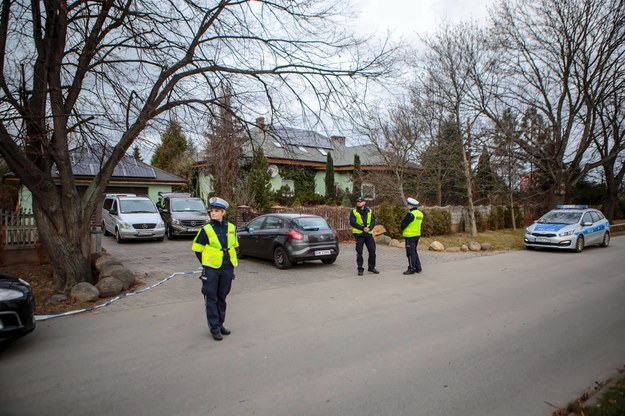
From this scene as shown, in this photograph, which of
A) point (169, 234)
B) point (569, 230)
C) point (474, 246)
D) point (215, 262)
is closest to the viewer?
point (215, 262)

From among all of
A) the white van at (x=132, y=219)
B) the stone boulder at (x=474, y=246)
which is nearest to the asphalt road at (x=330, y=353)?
the stone boulder at (x=474, y=246)

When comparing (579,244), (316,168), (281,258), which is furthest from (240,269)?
(316,168)

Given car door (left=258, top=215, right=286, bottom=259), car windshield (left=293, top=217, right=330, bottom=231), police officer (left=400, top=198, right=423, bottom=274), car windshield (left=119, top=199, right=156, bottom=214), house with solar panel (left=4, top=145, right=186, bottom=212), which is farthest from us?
house with solar panel (left=4, top=145, right=186, bottom=212)

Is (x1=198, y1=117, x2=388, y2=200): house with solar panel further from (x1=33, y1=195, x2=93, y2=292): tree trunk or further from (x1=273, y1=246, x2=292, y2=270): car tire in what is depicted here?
(x1=33, y1=195, x2=93, y2=292): tree trunk

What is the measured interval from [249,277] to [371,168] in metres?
20.2

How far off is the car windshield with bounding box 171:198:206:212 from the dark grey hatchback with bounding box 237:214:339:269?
7386 mm

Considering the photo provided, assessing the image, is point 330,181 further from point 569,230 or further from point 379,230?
point 569,230

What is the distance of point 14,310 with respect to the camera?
4.93 metres

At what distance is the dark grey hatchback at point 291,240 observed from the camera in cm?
1080

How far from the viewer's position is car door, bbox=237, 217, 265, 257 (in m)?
12.0

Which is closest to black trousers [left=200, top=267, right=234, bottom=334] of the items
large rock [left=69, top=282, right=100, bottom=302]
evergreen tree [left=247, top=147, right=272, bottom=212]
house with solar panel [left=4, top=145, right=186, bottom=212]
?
large rock [left=69, top=282, right=100, bottom=302]

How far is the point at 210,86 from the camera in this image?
9.90 metres

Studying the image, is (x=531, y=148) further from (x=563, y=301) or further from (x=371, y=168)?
(x=563, y=301)

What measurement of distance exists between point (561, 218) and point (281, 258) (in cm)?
1168
